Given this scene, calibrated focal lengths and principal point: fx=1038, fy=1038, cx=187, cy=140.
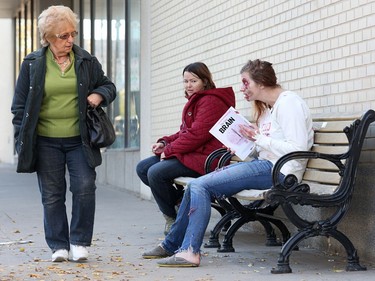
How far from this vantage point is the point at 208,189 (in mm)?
6844

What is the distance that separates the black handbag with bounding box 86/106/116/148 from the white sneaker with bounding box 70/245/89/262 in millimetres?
716

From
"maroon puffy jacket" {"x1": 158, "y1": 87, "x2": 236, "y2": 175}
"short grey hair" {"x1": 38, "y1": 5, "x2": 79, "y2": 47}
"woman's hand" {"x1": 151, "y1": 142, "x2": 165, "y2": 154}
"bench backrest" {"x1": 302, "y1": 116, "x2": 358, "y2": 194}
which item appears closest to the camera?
"bench backrest" {"x1": 302, "y1": 116, "x2": 358, "y2": 194}

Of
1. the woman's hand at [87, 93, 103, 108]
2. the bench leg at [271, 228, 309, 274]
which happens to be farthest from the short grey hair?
the bench leg at [271, 228, 309, 274]

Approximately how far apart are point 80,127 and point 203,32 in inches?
155

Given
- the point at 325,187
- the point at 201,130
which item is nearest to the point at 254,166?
the point at 325,187

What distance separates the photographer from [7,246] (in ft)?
26.9

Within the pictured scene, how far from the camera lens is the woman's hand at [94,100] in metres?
7.15

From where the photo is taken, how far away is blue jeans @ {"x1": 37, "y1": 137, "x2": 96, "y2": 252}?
7223 mm

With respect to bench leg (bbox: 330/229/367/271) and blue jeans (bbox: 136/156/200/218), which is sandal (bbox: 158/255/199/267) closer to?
bench leg (bbox: 330/229/367/271)

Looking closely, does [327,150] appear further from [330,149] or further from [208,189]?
[208,189]

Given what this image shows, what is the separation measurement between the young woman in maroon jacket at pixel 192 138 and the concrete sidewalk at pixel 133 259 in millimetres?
473

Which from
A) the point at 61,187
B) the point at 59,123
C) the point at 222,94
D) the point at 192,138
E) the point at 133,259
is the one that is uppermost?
the point at 222,94

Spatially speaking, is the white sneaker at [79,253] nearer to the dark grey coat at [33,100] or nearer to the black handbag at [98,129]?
the dark grey coat at [33,100]

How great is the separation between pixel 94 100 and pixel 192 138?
1.21m
